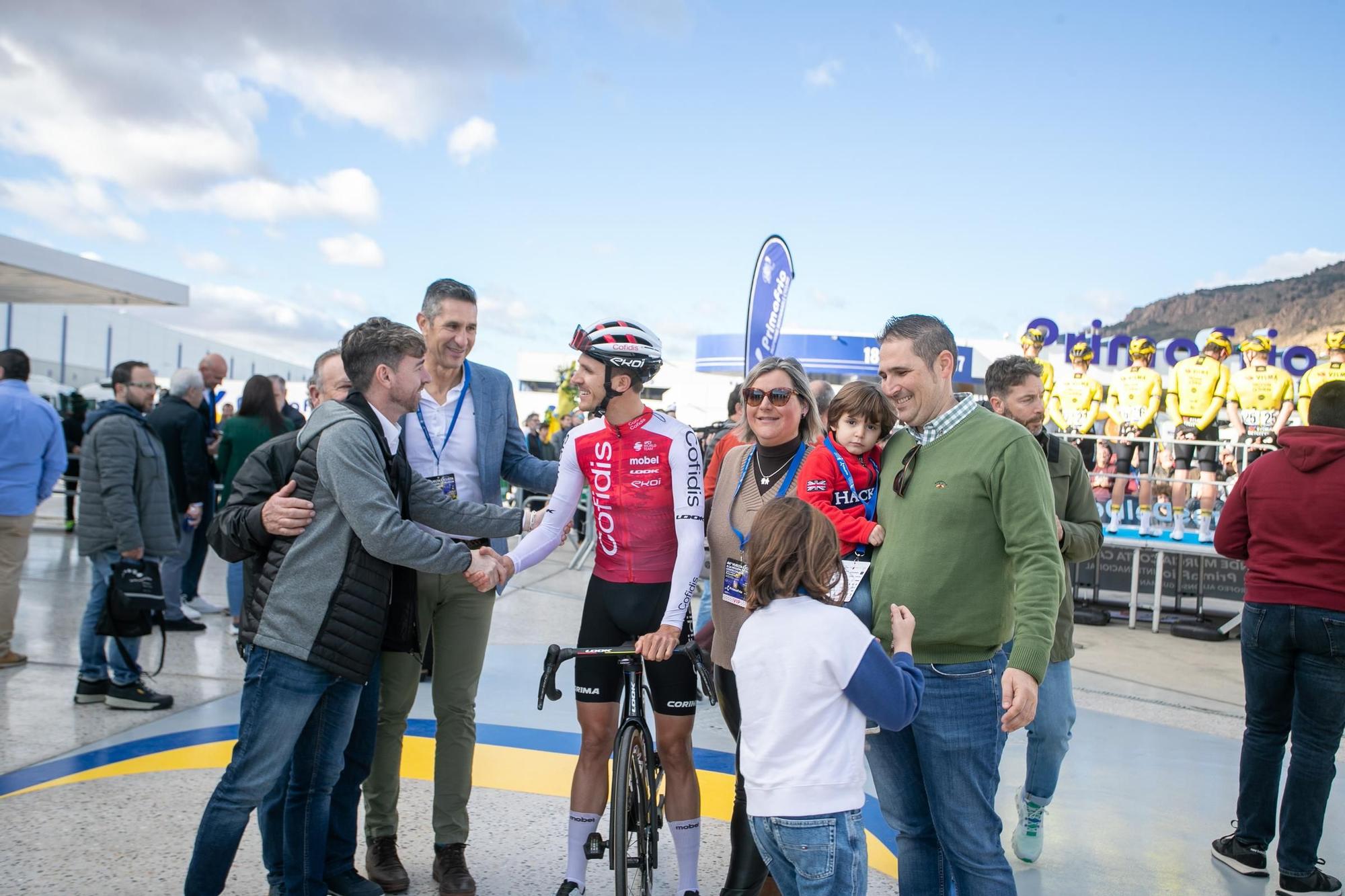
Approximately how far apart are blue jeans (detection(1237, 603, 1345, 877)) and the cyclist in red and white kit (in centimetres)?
242

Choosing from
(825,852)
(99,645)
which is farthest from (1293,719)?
(99,645)

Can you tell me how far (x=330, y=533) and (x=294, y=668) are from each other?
0.43 meters

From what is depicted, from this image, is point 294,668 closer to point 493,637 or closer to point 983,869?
point 983,869

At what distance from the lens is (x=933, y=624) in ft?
8.25

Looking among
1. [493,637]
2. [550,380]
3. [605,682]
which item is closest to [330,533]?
[605,682]

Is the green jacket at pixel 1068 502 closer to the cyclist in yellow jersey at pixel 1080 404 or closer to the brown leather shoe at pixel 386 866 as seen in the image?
the brown leather shoe at pixel 386 866

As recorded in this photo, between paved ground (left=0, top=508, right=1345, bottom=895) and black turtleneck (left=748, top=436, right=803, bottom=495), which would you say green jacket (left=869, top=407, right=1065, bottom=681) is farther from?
paved ground (left=0, top=508, right=1345, bottom=895)

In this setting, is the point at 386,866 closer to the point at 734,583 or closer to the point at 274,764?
the point at 274,764

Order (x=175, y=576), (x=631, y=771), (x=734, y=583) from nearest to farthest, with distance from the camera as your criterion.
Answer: (x=631, y=771) → (x=734, y=583) → (x=175, y=576)

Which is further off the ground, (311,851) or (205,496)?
(205,496)

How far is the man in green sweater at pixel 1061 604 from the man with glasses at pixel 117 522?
467cm

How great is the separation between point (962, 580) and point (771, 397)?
1.02m

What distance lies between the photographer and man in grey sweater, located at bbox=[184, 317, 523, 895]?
276cm

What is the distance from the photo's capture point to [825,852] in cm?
221
